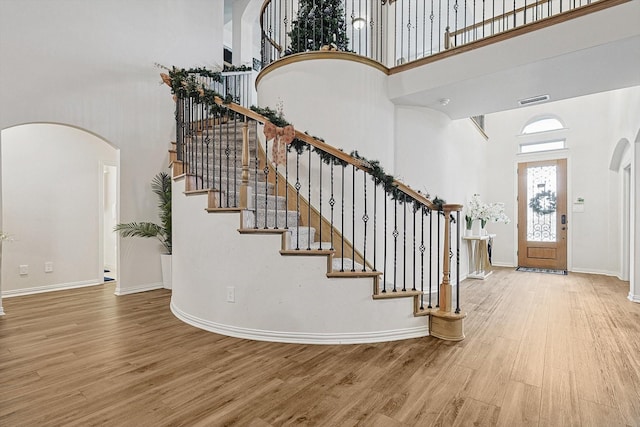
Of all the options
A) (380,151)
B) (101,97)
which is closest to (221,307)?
(380,151)

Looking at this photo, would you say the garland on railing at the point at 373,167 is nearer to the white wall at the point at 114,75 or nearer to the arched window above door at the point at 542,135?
the white wall at the point at 114,75

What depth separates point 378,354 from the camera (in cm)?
259

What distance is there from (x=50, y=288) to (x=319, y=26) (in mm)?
5205

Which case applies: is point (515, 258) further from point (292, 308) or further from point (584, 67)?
point (292, 308)

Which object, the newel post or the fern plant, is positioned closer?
the newel post

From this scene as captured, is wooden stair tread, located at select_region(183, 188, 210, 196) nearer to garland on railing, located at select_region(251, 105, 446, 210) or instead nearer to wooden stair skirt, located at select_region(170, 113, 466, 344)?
wooden stair skirt, located at select_region(170, 113, 466, 344)

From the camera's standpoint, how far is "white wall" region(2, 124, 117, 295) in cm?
446

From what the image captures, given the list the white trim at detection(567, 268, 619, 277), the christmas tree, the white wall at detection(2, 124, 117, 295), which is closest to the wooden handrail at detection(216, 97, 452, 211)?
the christmas tree

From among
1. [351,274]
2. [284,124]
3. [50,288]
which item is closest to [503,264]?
[351,274]

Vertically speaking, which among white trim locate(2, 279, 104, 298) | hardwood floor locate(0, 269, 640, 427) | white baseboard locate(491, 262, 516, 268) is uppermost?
white trim locate(2, 279, 104, 298)

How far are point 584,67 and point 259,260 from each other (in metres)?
3.73

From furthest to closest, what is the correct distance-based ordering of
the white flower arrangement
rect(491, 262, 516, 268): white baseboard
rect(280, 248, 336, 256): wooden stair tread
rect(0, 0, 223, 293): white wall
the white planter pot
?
1. rect(491, 262, 516, 268): white baseboard
2. the white flower arrangement
3. the white planter pot
4. rect(0, 0, 223, 293): white wall
5. rect(280, 248, 336, 256): wooden stair tread

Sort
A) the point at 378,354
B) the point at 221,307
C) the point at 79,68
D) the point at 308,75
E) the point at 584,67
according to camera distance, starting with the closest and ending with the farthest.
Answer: the point at 378,354 → the point at 221,307 → the point at 584,67 → the point at 308,75 → the point at 79,68

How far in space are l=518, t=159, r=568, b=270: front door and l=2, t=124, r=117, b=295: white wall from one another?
8.31m
